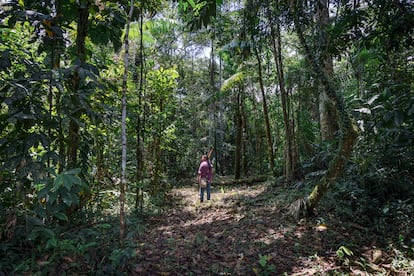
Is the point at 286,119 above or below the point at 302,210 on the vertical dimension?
above

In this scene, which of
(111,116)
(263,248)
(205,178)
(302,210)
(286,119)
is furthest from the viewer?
(205,178)

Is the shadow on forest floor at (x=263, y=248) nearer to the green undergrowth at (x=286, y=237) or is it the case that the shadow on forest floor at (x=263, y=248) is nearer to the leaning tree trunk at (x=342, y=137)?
the green undergrowth at (x=286, y=237)

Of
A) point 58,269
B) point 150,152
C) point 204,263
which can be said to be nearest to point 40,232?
point 58,269

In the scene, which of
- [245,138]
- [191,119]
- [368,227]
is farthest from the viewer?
[191,119]

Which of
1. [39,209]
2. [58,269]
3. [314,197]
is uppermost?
[39,209]

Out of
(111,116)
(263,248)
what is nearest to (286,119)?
(263,248)

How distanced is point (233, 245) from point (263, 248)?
0.51 meters

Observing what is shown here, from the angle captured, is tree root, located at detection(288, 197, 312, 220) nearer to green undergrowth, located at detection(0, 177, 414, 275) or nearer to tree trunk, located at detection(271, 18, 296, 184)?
green undergrowth, located at detection(0, 177, 414, 275)

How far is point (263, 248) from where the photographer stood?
4520mm

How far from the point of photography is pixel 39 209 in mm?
2775

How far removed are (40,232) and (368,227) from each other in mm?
4963

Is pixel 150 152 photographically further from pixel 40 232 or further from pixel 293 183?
pixel 40 232

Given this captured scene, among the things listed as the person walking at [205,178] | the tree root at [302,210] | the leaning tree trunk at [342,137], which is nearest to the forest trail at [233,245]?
the tree root at [302,210]

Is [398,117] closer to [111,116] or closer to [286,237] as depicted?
[286,237]
